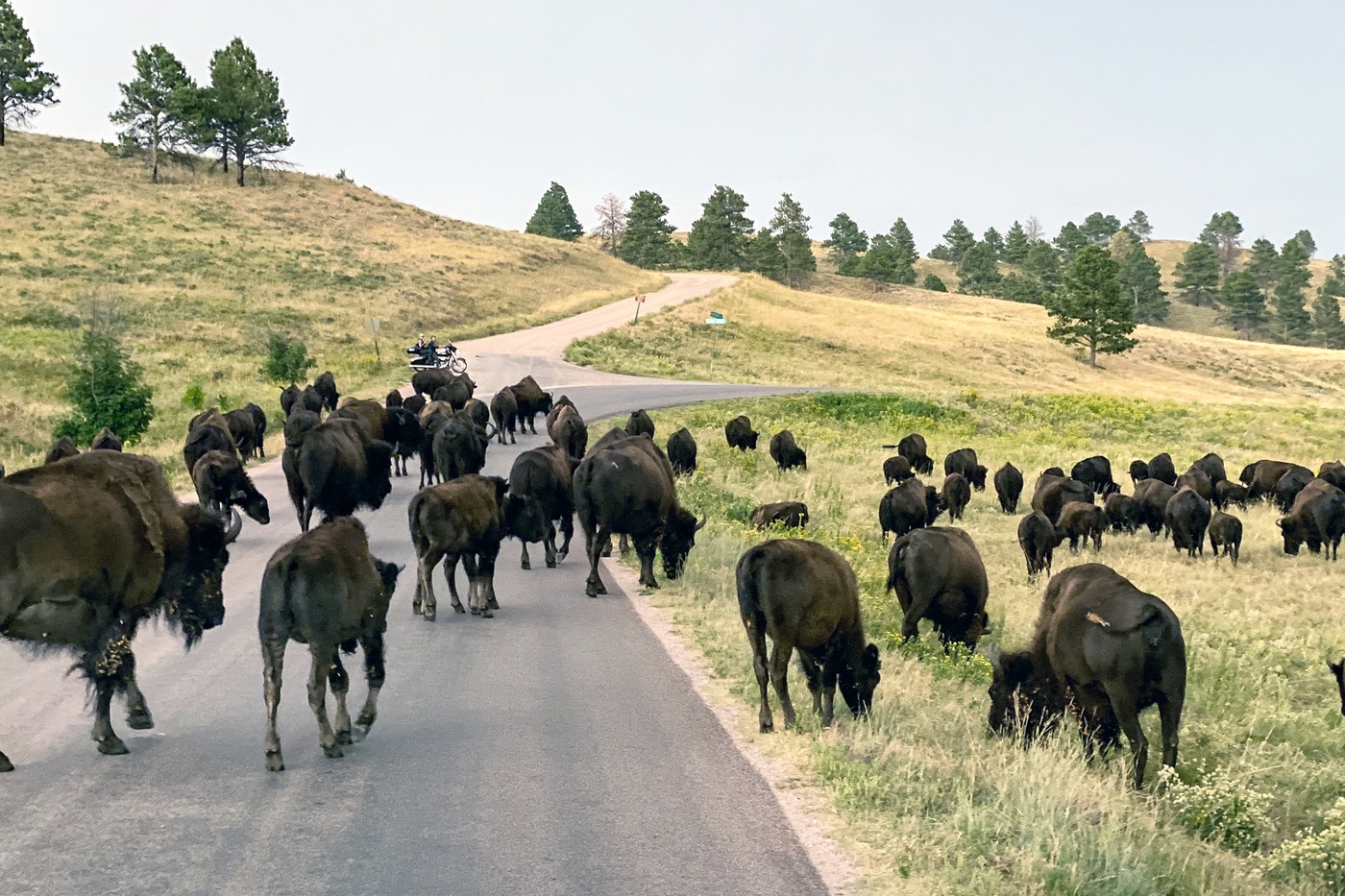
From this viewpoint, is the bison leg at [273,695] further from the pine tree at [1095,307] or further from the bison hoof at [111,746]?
the pine tree at [1095,307]

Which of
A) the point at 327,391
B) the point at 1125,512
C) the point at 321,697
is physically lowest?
the point at 1125,512

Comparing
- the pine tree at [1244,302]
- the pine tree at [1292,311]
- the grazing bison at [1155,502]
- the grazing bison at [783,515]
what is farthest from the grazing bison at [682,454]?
the pine tree at [1292,311]

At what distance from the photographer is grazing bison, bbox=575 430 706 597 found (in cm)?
1292

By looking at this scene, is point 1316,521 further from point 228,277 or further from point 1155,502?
point 228,277

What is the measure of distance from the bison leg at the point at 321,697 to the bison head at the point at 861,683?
12.3 feet

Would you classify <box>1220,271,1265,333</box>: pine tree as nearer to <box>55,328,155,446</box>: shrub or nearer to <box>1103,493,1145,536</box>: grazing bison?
<box>1103,493,1145,536</box>: grazing bison

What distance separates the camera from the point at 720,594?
12.7 meters

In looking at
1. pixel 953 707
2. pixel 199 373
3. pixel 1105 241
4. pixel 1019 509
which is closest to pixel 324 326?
pixel 199 373

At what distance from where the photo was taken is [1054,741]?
309 inches

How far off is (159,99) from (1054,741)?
97.8 metres

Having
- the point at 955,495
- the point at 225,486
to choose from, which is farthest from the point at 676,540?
the point at 955,495

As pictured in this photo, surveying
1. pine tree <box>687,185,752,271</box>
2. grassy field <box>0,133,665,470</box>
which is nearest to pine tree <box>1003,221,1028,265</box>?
pine tree <box>687,185,752,271</box>

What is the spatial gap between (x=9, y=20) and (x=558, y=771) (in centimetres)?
9995

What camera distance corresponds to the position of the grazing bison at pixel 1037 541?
1750cm
